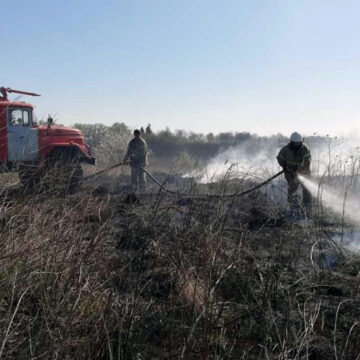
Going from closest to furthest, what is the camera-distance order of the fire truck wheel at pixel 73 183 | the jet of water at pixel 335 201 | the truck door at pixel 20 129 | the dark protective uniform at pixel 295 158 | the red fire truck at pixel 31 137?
the fire truck wheel at pixel 73 183 < the jet of water at pixel 335 201 < the dark protective uniform at pixel 295 158 < the red fire truck at pixel 31 137 < the truck door at pixel 20 129

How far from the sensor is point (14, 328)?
285cm

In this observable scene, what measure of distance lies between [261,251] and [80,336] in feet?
8.99

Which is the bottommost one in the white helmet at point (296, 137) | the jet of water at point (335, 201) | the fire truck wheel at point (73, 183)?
the jet of water at point (335, 201)

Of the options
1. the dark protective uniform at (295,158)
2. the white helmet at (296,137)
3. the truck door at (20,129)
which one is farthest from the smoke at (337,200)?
the truck door at (20,129)

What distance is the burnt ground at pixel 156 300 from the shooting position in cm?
278

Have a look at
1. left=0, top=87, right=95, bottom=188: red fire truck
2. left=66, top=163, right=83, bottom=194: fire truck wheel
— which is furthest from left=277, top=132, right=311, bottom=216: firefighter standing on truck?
→ left=0, top=87, right=95, bottom=188: red fire truck

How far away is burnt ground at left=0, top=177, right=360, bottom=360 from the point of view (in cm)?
278

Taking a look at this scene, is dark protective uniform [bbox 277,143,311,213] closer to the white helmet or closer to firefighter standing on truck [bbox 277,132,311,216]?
firefighter standing on truck [bbox 277,132,311,216]

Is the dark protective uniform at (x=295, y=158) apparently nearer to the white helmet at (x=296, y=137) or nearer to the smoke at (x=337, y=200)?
the white helmet at (x=296, y=137)

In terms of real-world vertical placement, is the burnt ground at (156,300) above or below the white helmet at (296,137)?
below

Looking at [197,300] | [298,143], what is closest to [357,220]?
[298,143]

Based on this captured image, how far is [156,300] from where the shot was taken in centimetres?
380

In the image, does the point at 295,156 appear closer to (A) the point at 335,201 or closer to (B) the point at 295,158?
(B) the point at 295,158

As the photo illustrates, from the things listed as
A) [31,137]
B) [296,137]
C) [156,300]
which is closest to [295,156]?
[296,137]
